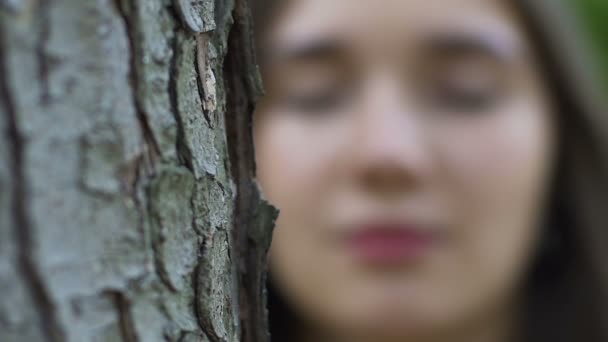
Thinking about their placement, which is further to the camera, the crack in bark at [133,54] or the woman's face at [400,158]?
the woman's face at [400,158]

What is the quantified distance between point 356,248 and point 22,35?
3.59ft

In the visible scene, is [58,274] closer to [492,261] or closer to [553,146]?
[492,261]

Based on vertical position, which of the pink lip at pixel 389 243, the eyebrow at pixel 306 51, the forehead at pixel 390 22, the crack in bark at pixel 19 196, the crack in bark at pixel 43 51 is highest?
the forehead at pixel 390 22

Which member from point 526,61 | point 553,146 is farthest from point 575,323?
point 526,61

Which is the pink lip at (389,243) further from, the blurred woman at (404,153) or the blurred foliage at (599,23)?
the blurred foliage at (599,23)

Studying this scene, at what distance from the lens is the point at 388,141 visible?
1293 millimetres

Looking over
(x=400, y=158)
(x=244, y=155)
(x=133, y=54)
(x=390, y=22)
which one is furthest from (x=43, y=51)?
(x=390, y=22)

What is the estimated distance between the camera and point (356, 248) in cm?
135

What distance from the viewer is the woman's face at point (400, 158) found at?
4.35 feet

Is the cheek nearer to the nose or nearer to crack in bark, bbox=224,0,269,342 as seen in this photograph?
the nose

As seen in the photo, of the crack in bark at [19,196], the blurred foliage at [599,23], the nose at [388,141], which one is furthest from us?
the blurred foliage at [599,23]

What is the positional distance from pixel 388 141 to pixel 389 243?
0.16 metres

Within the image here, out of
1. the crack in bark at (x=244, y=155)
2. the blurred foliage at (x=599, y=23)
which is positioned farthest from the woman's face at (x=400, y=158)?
the blurred foliage at (x=599, y=23)

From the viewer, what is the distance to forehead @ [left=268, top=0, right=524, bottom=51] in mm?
1376
